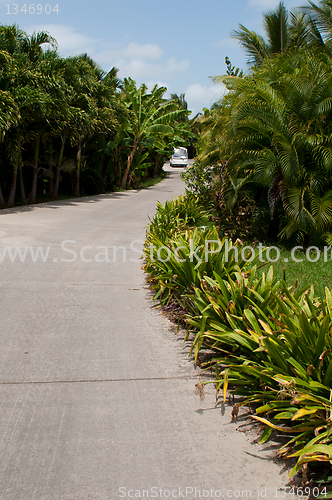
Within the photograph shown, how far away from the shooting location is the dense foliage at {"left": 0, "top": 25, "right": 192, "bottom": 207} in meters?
16.0

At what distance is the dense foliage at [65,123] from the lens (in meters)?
16.0

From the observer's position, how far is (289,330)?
11.7 feet

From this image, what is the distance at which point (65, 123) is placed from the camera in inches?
720

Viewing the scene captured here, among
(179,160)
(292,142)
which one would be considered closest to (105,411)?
(292,142)

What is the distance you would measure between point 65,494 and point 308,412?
154 centimetres

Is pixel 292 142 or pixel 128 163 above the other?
pixel 128 163

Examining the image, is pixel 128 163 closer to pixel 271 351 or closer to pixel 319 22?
pixel 319 22

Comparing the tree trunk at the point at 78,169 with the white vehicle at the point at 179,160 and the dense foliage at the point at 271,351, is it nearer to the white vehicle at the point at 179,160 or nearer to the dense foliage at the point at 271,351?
the dense foliage at the point at 271,351

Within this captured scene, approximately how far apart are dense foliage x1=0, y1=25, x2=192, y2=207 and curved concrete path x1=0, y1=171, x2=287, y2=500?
10372 millimetres

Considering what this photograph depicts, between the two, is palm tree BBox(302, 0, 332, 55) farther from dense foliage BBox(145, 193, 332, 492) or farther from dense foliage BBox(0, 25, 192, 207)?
dense foliage BBox(145, 193, 332, 492)

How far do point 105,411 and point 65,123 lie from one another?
16561mm

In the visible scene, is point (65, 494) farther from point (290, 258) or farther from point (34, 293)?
point (290, 258)

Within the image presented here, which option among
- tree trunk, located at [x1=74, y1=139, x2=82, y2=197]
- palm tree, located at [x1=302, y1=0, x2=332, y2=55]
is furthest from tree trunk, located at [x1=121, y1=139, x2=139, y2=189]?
palm tree, located at [x1=302, y1=0, x2=332, y2=55]

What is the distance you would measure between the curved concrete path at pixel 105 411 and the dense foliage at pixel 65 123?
1037 centimetres
